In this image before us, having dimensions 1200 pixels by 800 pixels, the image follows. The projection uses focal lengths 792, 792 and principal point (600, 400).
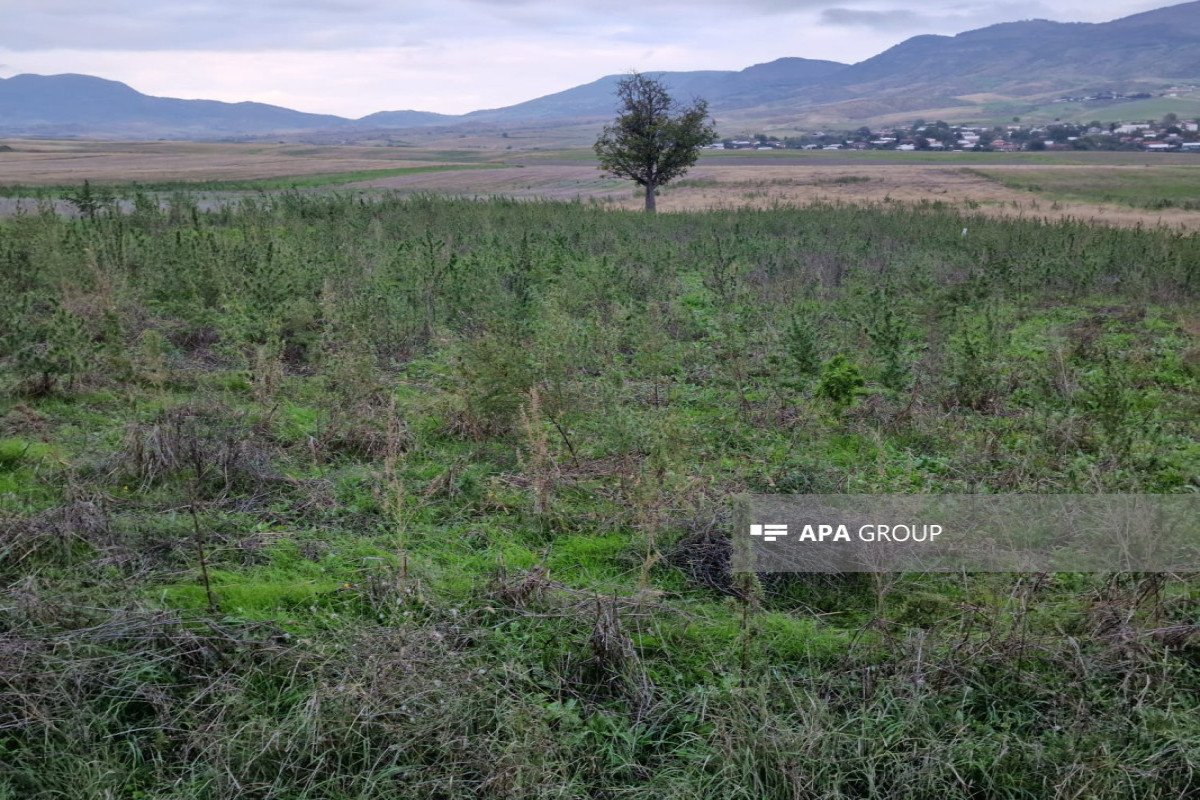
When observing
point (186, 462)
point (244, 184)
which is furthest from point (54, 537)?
point (244, 184)

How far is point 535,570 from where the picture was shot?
4449 mm

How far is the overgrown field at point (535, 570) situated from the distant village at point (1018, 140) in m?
95.9

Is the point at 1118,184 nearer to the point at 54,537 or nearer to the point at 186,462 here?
the point at 186,462

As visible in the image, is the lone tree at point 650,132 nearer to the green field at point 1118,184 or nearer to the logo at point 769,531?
the green field at point 1118,184

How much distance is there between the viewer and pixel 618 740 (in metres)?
3.41

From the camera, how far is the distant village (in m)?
89.2

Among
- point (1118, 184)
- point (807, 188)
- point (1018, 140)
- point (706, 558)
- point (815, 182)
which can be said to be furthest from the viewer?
point (1018, 140)

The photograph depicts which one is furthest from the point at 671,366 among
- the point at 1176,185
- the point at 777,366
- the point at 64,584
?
the point at 1176,185

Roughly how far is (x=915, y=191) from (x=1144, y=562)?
4334 centimetres

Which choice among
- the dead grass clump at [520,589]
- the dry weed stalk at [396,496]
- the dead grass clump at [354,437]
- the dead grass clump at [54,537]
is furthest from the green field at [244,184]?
the dead grass clump at [520,589]

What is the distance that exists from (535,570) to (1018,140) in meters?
115

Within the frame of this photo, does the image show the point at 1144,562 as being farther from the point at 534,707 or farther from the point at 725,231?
the point at 725,231

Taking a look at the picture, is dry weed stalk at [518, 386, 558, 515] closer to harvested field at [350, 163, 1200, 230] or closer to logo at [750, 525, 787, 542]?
logo at [750, 525, 787, 542]

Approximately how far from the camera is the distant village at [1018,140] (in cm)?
8919
